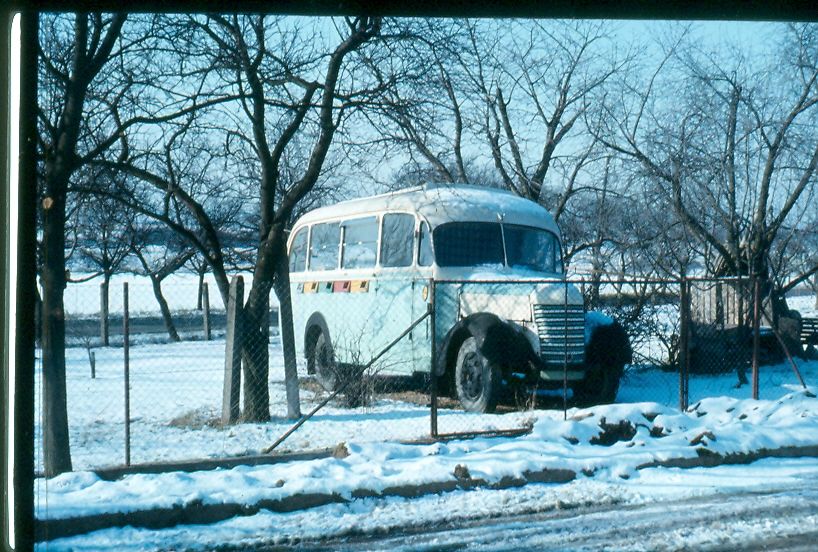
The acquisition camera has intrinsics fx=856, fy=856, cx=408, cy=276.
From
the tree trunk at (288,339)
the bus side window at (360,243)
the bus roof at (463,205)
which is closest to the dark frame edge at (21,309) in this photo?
the tree trunk at (288,339)

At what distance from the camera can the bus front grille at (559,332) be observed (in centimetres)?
1087

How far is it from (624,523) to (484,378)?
4.30 meters

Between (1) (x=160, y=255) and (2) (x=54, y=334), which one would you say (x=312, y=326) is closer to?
(2) (x=54, y=334)

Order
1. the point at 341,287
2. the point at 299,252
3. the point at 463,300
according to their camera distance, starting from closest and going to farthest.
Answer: the point at 463,300
the point at 341,287
the point at 299,252

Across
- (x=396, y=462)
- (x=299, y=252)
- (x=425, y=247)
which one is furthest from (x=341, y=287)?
(x=396, y=462)

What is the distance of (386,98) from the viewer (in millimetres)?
10703

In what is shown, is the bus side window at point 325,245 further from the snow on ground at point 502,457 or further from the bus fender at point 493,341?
the snow on ground at point 502,457

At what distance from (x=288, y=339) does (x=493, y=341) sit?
256 centimetres

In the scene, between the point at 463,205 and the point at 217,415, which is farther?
the point at 463,205

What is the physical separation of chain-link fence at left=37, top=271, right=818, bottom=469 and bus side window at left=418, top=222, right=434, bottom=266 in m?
0.30

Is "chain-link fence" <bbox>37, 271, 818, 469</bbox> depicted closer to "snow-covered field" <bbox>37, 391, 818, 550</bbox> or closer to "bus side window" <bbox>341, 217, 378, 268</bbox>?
"bus side window" <bbox>341, 217, 378, 268</bbox>

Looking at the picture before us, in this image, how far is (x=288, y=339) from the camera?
10.7m

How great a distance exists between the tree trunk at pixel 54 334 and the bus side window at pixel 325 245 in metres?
6.70

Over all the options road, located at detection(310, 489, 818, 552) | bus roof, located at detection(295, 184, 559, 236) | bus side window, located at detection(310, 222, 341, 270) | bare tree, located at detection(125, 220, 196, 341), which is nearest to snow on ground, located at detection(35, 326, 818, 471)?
bus side window, located at detection(310, 222, 341, 270)
